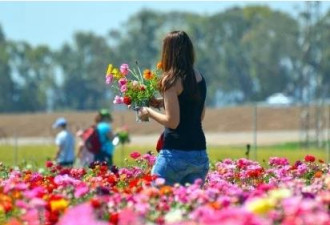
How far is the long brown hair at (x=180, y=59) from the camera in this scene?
817cm

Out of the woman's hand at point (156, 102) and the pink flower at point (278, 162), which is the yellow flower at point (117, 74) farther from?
the pink flower at point (278, 162)

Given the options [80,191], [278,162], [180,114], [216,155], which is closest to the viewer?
[80,191]

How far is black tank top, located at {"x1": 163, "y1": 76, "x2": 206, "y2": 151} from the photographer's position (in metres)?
8.34

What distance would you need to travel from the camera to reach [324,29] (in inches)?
3671

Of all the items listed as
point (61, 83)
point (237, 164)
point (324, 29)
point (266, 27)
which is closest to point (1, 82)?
point (61, 83)

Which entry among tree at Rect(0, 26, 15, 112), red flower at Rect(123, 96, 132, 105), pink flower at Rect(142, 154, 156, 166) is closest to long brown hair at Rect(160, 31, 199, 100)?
red flower at Rect(123, 96, 132, 105)

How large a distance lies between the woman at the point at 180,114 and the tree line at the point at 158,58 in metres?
85.2

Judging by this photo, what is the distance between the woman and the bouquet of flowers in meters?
0.53

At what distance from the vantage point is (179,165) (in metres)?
8.41

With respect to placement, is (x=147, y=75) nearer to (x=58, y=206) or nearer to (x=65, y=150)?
(x=58, y=206)

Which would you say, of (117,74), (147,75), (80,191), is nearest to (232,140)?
(117,74)

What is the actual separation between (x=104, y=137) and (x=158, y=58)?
9205 centimetres

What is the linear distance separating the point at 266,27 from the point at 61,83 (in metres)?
24.0

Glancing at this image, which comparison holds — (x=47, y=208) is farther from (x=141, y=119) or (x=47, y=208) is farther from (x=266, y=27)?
(x=266, y=27)
